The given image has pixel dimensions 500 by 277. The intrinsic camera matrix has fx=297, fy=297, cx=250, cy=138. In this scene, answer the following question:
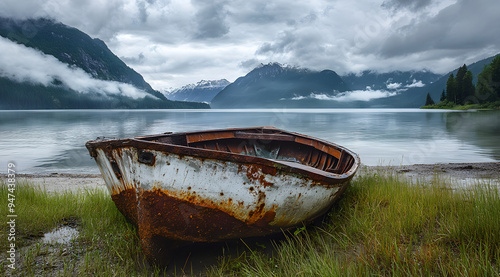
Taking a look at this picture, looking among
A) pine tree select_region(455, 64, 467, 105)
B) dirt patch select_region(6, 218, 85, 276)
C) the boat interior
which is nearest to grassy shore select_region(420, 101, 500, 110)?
pine tree select_region(455, 64, 467, 105)

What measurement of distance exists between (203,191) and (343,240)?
6.24ft

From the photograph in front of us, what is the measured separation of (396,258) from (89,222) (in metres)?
4.25

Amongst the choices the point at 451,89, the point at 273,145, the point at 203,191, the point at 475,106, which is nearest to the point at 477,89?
the point at 475,106

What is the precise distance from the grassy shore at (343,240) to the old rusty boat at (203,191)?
Answer: 375 mm

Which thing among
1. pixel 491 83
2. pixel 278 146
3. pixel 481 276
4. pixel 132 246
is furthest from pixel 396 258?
pixel 491 83

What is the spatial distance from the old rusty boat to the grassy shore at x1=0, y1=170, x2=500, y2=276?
0.38 m

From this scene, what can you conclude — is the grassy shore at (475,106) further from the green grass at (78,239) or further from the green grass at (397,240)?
the green grass at (78,239)

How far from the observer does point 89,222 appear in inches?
180

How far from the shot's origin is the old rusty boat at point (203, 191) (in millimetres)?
3150

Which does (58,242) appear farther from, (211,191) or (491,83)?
(491,83)

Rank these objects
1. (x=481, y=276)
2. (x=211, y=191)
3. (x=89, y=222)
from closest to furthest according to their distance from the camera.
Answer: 1. (x=481, y=276)
2. (x=211, y=191)
3. (x=89, y=222)

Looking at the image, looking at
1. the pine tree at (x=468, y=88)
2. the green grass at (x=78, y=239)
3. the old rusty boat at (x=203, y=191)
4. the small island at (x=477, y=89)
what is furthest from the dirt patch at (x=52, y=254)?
the pine tree at (x=468, y=88)

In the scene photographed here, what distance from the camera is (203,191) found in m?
3.22

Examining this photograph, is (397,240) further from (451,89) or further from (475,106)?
(451,89)
